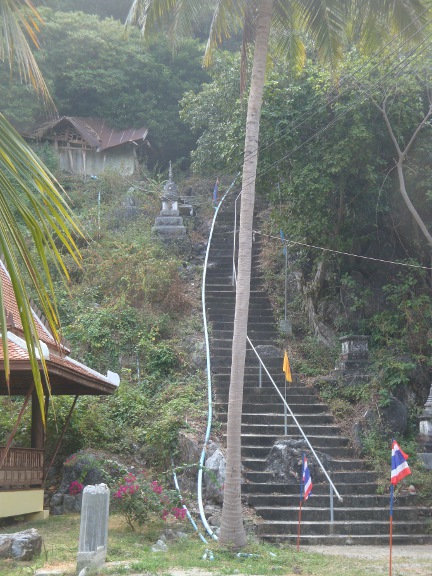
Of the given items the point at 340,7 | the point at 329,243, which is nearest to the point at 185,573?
the point at 340,7

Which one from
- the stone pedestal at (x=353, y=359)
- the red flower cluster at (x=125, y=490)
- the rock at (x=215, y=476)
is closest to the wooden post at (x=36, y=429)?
the red flower cluster at (x=125, y=490)

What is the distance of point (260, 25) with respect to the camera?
9953 millimetres

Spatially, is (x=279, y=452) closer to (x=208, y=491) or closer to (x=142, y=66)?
(x=208, y=491)

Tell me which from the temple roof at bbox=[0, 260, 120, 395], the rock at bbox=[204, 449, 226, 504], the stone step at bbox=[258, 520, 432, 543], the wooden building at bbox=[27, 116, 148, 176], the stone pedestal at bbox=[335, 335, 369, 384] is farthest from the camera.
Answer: the wooden building at bbox=[27, 116, 148, 176]

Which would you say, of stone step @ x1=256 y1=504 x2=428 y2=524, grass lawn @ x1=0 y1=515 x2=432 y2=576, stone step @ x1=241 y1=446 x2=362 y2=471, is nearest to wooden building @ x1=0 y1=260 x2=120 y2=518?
grass lawn @ x1=0 y1=515 x2=432 y2=576

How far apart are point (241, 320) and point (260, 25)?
428 cm

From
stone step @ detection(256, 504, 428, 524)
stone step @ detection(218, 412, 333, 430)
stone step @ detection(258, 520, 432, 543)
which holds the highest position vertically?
stone step @ detection(218, 412, 333, 430)

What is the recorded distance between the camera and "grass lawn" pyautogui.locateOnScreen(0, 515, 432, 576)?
7281 millimetres

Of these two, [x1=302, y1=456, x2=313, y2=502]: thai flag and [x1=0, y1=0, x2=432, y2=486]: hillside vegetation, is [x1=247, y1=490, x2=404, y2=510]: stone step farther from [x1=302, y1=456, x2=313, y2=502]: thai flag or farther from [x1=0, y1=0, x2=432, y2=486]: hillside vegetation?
[x1=302, y1=456, x2=313, y2=502]: thai flag

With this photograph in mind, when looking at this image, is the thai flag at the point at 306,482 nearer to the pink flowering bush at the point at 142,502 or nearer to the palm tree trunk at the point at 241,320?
the palm tree trunk at the point at 241,320

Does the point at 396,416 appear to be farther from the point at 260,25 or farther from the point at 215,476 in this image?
the point at 260,25

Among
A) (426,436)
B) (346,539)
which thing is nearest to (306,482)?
(346,539)

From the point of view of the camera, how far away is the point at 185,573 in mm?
7223

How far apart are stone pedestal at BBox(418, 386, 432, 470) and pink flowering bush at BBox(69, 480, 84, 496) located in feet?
18.7
